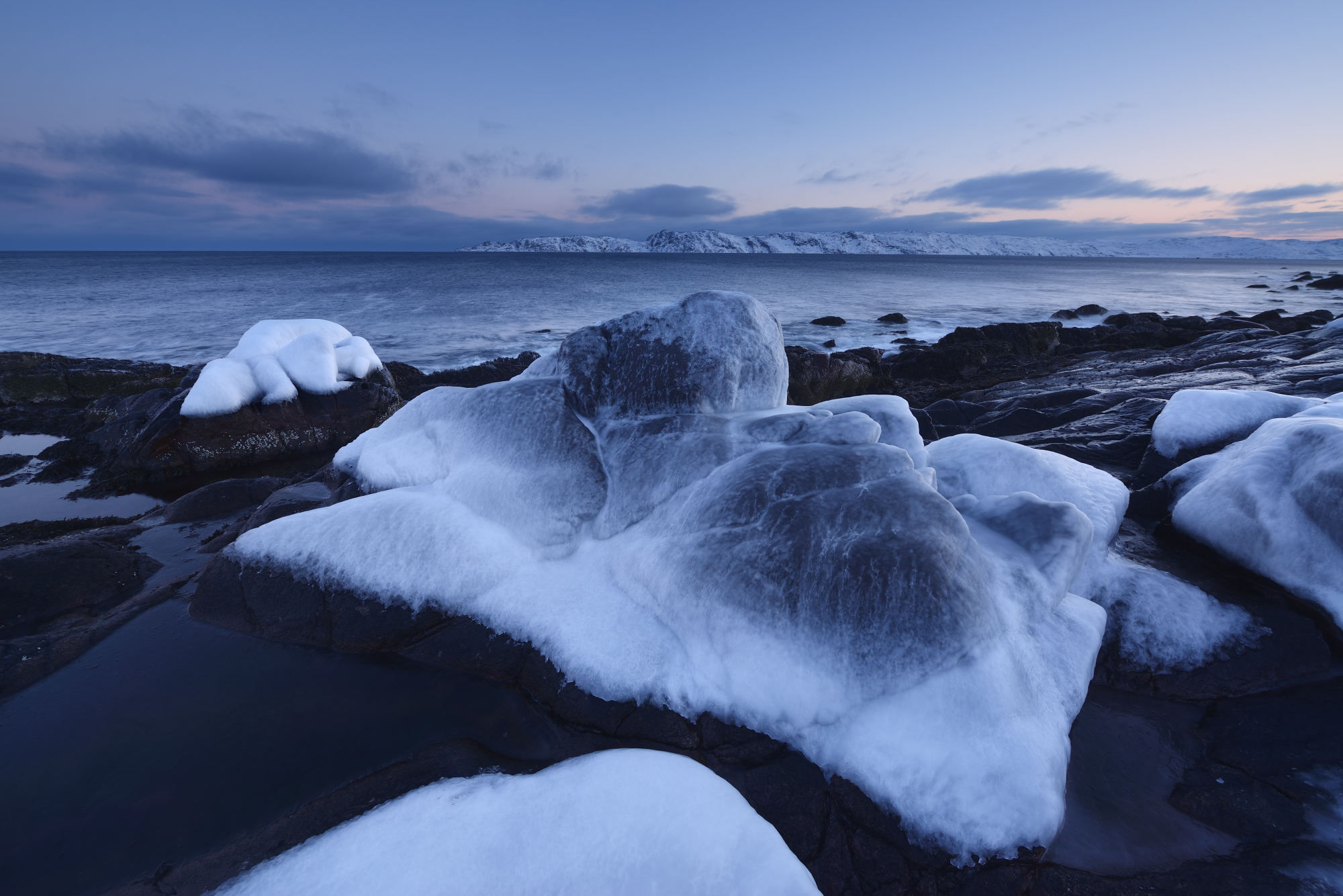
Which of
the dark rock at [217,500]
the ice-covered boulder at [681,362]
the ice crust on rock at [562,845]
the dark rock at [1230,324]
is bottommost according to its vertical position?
the dark rock at [1230,324]

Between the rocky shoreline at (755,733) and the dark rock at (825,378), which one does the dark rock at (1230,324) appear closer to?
the rocky shoreline at (755,733)

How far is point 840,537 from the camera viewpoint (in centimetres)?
457

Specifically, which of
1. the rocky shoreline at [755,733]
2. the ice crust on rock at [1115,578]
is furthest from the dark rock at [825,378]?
the ice crust on rock at [1115,578]

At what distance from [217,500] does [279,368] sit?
4903 mm

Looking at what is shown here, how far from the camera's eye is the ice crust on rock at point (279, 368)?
11.9 meters

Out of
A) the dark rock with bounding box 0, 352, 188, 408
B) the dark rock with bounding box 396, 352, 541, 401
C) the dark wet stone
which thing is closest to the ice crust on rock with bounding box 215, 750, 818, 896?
the dark wet stone

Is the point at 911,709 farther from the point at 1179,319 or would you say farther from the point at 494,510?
the point at 1179,319

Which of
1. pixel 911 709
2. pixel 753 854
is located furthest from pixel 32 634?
pixel 911 709

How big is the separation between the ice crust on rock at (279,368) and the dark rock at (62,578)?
5.74 meters

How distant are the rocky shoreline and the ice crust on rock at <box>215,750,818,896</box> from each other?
46 centimetres

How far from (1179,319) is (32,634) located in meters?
40.9

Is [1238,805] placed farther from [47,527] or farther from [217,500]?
[47,527]

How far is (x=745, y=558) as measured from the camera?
467 cm

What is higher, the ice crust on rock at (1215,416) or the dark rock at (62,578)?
the ice crust on rock at (1215,416)
